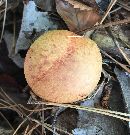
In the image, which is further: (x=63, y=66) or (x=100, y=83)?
(x=100, y=83)

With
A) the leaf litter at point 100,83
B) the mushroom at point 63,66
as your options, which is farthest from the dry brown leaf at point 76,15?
the mushroom at point 63,66

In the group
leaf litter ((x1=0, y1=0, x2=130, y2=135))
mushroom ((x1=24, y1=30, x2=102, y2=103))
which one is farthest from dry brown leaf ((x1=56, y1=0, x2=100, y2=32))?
mushroom ((x1=24, y1=30, x2=102, y2=103))

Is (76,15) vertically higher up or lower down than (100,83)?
higher up

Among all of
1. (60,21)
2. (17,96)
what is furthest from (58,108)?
(60,21)

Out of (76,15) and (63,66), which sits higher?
(76,15)

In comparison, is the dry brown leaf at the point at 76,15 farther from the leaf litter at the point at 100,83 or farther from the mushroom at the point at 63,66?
the mushroom at the point at 63,66

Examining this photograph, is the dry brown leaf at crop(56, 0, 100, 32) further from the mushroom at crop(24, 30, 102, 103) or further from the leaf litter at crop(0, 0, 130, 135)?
the mushroom at crop(24, 30, 102, 103)

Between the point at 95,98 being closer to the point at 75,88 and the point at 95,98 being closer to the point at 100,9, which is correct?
the point at 75,88

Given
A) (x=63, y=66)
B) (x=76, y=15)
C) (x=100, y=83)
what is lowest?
(x=100, y=83)
